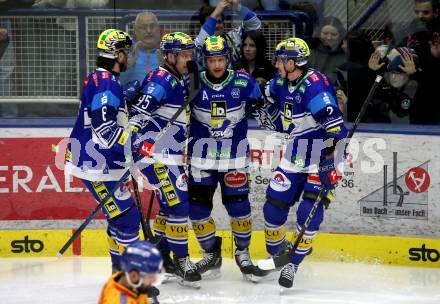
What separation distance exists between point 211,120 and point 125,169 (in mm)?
677

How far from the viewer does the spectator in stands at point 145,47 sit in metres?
7.55

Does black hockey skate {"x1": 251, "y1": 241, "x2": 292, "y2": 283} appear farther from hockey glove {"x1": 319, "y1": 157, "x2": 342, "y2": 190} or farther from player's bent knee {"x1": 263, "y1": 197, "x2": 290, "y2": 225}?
hockey glove {"x1": 319, "y1": 157, "x2": 342, "y2": 190}

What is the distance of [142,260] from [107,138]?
6.82 feet

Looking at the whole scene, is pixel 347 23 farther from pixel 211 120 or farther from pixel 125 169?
pixel 125 169

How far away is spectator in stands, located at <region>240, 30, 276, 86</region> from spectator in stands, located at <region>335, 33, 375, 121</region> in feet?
1.56

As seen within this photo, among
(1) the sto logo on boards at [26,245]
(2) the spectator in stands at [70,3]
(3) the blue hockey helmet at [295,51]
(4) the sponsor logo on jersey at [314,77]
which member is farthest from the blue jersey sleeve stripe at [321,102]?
(1) the sto logo on boards at [26,245]

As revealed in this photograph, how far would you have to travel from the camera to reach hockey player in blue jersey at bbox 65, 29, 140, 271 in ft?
19.3

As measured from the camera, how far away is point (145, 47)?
7578 mm

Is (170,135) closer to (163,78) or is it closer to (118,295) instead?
(163,78)

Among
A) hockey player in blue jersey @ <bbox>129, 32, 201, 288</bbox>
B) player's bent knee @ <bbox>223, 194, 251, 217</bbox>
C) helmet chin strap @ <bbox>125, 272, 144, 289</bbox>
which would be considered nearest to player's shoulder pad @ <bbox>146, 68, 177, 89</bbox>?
hockey player in blue jersey @ <bbox>129, 32, 201, 288</bbox>

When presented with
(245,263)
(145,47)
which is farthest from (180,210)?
(145,47)

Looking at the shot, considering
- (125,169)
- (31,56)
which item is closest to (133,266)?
(125,169)

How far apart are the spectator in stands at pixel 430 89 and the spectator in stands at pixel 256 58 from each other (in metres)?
0.99

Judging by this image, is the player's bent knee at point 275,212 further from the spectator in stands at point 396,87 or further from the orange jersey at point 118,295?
the orange jersey at point 118,295
